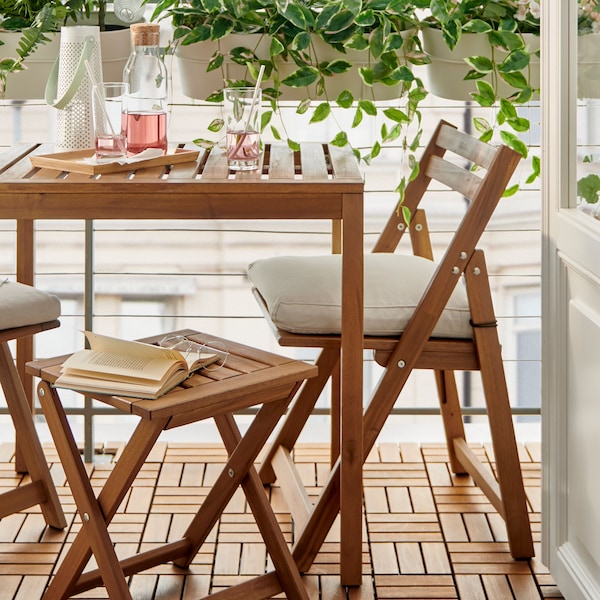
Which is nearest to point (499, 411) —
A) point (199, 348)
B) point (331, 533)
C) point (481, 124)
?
point (331, 533)

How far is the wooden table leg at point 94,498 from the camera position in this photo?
183 cm

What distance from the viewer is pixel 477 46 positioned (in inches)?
104

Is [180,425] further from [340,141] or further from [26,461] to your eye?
[340,141]

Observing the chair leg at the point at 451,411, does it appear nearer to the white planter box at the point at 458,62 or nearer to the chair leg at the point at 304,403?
the chair leg at the point at 304,403

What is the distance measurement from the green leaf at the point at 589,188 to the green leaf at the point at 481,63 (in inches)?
27.4

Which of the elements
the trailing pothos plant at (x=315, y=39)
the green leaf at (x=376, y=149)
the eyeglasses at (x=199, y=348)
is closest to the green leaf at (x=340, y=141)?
the trailing pothos plant at (x=315, y=39)

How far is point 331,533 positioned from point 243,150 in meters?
0.97

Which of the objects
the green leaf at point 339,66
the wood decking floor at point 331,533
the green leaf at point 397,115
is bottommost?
the wood decking floor at point 331,533

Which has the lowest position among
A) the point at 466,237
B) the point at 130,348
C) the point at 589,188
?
the point at 130,348

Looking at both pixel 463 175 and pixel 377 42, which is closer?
pixel 463 175

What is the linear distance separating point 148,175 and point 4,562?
3.16 ft

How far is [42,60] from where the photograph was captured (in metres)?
2.73

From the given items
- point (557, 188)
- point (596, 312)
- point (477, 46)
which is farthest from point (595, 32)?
point (477, 46)

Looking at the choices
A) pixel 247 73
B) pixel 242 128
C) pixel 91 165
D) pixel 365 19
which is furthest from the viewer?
pixel 247 73
